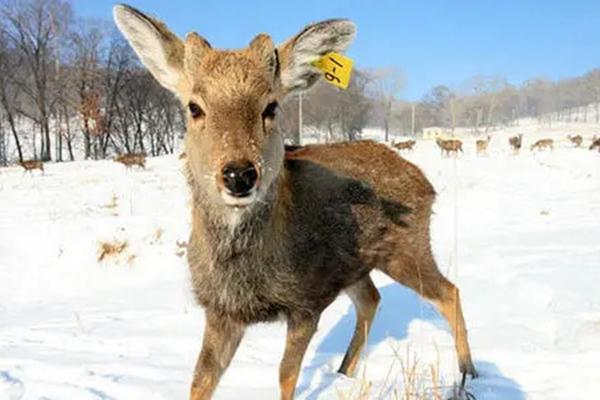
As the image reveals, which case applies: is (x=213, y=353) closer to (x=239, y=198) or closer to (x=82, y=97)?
(x=239, y=198)

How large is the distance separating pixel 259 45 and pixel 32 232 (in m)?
8.15

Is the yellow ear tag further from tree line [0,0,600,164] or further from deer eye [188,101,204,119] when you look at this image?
tree line [0,0,600,164]

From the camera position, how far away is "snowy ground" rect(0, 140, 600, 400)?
4.71m

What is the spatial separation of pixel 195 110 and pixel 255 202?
71cm

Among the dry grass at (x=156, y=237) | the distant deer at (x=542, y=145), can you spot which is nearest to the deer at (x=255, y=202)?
the dry grass at (x=156, y=237)

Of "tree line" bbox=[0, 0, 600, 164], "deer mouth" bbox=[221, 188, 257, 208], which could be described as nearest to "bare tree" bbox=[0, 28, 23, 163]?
"tree line" bbox=[0, 0, 600, 164]

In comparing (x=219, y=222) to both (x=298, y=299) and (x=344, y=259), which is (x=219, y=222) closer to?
(x=298, y=299)

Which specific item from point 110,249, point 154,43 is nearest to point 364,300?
point 154,43

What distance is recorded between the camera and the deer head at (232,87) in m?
3.47

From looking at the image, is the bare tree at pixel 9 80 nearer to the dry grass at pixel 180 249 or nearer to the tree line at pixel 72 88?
the tree line at pixel 72 88

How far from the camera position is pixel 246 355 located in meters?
5.68

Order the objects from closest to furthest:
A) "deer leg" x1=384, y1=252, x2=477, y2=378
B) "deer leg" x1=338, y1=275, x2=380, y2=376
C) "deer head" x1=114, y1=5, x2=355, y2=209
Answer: "deer head" x1=114, y1=5, x2=355, y2=209 < "deer leg" x1=384, y1=252, x2=477, y2=378 < "deer leg" x1=338, y1=275, x2=380, y2=376

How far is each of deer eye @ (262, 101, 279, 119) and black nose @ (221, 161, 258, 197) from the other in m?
0.69

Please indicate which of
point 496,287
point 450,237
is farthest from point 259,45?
point 450,237
